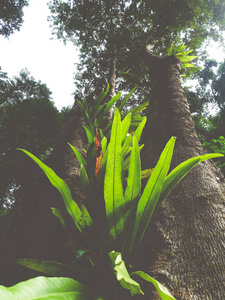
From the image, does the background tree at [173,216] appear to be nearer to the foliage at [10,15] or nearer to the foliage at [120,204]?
the foliage at [120,204]

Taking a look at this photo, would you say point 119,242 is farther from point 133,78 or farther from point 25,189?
point 133,78

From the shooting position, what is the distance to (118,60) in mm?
4934

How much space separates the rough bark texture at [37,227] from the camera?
74 cm

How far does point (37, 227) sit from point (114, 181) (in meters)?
0.61

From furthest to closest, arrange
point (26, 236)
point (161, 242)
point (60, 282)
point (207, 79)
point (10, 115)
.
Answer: point (207, 79) → point (10, 115) → point (26, 236) → point (161, 242) → point (60, 282)

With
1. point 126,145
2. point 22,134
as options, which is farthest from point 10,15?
point 126,145

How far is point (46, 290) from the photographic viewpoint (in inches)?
15.2

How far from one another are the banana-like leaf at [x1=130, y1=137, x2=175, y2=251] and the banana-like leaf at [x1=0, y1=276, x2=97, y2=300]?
21 cm

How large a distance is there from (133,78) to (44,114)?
323cm

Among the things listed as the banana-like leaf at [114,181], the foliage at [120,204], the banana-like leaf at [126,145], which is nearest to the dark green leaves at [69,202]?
the foliage at [120,204]

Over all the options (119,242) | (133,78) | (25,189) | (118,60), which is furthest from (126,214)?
(118,60)

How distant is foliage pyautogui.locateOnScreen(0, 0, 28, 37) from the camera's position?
230 inches

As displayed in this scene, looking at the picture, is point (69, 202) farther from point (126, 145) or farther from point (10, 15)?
point (10, 15)

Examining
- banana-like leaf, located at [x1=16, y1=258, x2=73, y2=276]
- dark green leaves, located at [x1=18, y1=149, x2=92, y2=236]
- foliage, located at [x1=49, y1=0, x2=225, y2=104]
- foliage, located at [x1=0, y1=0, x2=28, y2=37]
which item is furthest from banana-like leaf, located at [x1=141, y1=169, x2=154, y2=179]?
foliage, located at [x1=0, y1=0, x2=28, y2=37]
